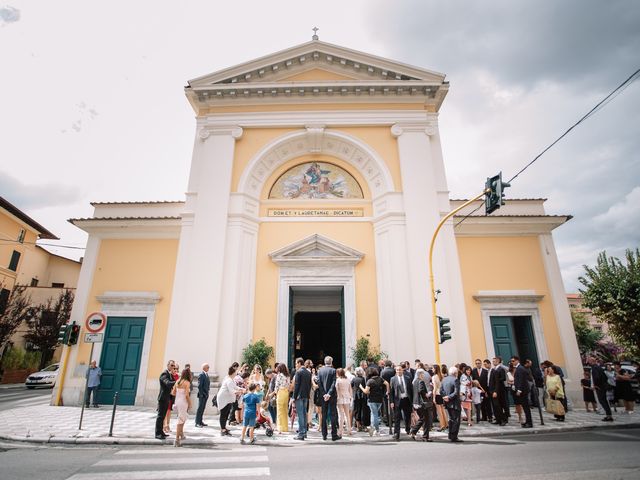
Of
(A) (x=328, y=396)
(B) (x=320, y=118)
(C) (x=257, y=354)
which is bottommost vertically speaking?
(A) (x=328, y=396)

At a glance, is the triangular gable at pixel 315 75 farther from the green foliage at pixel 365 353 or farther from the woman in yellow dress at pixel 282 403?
the woman in yellow dress at pixel 282 403

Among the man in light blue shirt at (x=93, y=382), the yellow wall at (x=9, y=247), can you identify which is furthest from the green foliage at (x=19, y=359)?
the man in light blue shirt at (x=93, y=382)

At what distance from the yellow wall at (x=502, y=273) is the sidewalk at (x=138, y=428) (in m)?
2.58

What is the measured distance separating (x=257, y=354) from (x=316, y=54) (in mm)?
12754

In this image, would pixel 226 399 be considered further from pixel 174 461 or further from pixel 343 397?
pixel 343 397

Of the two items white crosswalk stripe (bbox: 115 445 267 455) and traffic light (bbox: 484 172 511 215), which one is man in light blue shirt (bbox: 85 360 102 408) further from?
traffic light (bbox: 484 172 511 215)

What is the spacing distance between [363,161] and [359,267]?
4660mm

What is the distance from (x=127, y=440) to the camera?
7.06 m

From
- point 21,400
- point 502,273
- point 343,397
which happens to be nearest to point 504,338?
point 502,273

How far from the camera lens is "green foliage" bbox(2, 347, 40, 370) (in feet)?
77.4

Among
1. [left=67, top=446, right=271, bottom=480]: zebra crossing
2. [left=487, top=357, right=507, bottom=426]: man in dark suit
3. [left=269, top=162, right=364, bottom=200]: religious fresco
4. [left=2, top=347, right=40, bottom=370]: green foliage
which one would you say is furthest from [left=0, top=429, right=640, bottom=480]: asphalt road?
[left=2, top=347, right=40, bottom=370]: green foliage

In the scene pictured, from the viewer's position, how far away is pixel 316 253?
13.0 metres

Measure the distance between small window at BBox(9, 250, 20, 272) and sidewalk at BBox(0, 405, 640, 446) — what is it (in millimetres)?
21434

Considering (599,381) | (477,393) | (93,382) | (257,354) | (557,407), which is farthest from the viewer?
(93,382)
